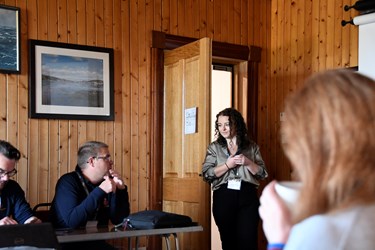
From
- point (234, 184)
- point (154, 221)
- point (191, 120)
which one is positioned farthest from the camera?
point (191, 120)

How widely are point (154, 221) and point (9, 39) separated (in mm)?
1896

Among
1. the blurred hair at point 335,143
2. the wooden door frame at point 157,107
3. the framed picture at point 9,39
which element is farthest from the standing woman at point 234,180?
the blurred hair at point 335,143

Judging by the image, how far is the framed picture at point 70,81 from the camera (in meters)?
3.95

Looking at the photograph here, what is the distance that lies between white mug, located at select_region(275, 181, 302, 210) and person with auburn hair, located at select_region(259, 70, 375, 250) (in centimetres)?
5

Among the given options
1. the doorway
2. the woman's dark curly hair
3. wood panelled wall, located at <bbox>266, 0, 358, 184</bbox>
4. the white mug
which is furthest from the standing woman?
the white mug

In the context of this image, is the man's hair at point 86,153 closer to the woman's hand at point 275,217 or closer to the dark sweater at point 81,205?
the dark sweater at point 81,205

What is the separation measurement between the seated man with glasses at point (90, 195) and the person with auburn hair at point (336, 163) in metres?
2.21

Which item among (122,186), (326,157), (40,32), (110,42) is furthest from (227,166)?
(326,157)

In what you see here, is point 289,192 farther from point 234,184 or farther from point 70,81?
point 70,81

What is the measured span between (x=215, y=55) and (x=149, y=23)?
2.34 ft

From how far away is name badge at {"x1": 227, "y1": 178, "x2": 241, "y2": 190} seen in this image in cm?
376

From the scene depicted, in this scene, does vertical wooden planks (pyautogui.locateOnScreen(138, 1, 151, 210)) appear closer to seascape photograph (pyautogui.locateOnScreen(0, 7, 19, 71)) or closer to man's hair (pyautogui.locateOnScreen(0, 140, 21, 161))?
seascape photograph (pyautogui.locateOnScreen(0, 7, 19, 71))

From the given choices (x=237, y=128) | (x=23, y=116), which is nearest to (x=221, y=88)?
(x=237, y=128)

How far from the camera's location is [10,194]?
9.71 feet
